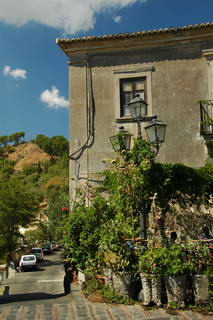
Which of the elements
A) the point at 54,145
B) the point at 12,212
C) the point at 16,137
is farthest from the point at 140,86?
the point at 16,137

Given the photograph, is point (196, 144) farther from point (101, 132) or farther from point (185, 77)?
point (101, 132)

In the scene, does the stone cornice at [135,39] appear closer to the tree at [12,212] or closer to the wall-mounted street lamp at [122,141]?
the wall-mounted street lamp at [122,141]

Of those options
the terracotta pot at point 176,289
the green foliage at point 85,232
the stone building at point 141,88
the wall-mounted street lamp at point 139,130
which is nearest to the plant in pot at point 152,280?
the terracotta pot at point 176,289

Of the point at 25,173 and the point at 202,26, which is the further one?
the point at 25,173

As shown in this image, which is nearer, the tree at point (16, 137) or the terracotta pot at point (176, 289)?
the terracotta pot at point (176, 289)

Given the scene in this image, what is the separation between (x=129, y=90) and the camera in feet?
42.0

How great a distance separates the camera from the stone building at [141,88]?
1232cm

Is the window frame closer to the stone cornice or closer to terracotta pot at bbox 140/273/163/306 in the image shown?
the stone cornice

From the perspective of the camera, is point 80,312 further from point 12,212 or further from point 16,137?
point 16,137

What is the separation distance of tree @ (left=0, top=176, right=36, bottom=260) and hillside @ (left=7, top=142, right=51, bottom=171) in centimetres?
10100

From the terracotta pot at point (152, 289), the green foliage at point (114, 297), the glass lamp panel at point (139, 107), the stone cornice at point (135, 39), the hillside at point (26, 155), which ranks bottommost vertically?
the green foliage at point (114, 297)

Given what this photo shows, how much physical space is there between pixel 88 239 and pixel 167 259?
2.30 metres

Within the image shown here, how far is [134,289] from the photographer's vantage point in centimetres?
740

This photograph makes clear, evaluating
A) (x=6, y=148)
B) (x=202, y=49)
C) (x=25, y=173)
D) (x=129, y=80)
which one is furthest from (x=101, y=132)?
(x=6, y=148)
